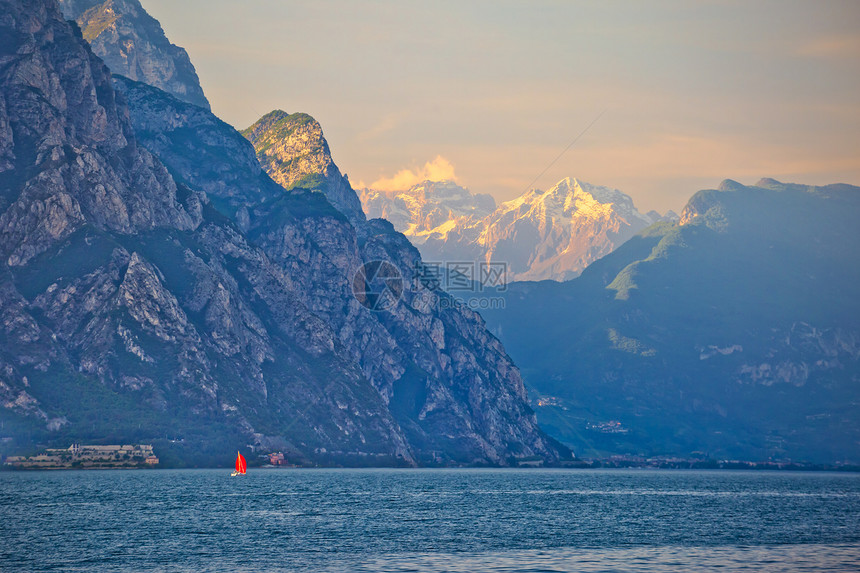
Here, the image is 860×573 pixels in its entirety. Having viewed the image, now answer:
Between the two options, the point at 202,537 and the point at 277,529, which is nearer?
the point at 202,537

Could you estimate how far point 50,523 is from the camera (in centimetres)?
19412

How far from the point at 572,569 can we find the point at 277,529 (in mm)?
67101

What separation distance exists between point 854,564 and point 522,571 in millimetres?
49615

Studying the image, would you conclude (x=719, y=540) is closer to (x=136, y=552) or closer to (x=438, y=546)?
(x=438, y=546)

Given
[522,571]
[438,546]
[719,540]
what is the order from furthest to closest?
[719,540], [438,546], [522,571]

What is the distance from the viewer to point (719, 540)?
7387 inches

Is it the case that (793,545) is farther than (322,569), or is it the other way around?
(793,545)

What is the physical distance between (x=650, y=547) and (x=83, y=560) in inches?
3484

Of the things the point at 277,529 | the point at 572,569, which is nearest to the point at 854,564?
the point at 572,569

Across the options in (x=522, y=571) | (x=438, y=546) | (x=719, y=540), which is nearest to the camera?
(x=522, y=571)

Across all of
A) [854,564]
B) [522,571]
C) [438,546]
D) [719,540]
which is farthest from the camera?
[719,540]

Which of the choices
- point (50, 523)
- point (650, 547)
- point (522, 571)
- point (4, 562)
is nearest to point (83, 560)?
point (4, 562)

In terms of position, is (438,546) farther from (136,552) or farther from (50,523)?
(50,523)

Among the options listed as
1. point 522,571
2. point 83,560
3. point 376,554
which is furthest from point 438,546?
point 83,560
